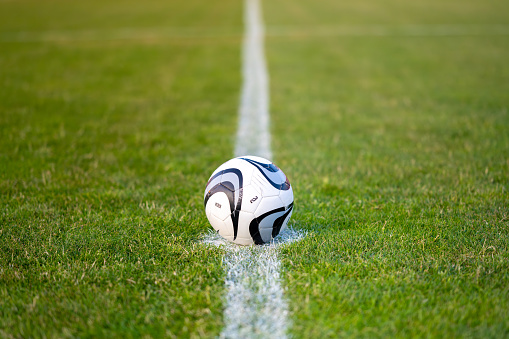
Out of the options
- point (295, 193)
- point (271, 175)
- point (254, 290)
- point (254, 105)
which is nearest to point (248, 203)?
point (271, 175)

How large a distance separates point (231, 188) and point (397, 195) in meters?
1.71

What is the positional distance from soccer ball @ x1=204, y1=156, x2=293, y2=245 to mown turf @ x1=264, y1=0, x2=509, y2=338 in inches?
9.7

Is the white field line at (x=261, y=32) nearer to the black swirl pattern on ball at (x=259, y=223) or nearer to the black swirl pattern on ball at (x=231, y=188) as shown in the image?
the black swirl pattern on ball at (x=231, y=188)

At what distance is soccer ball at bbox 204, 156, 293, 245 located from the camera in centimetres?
306

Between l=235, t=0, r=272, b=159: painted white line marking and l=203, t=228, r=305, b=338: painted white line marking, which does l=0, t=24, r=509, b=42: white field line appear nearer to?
l=235, t=0, r=272, b=159: painted white line marking

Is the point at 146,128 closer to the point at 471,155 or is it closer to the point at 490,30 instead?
the point at 471,155

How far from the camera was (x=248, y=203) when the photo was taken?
305 centimetres

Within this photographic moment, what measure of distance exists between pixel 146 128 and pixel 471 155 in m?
4.12

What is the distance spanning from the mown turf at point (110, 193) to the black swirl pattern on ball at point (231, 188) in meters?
0.30

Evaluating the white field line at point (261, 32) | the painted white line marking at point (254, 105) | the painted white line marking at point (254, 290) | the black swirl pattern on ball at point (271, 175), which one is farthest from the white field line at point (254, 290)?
the white field line at point (261, 32)

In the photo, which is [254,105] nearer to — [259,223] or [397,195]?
[397,195]

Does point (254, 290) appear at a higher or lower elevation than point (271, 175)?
lower

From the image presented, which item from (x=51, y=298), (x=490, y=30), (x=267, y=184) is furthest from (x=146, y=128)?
(x=490, y=30)

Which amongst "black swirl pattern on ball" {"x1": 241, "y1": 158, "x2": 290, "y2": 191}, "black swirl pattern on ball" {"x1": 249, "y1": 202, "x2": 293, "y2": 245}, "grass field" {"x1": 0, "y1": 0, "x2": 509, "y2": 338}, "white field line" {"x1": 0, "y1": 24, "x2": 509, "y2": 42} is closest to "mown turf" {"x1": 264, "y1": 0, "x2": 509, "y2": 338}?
"grass field" {"x1": 0, "y1": 0, "x2": 509, "y2": 338}
